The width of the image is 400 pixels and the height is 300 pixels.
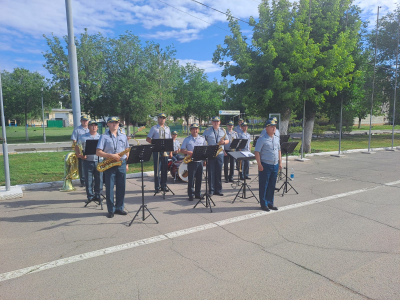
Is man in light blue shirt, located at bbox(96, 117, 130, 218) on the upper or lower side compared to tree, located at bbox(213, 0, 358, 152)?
lower

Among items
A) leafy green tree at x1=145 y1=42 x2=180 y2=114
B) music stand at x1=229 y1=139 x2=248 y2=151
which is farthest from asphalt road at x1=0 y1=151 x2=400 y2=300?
leafy green tree at x1=145 y1=42 x2=180 y2=114

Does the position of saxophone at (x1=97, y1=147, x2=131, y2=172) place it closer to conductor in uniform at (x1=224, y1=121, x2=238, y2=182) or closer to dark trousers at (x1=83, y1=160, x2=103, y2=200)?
dark trousers at (x1=83, y1=160, x2=103, y2=200)

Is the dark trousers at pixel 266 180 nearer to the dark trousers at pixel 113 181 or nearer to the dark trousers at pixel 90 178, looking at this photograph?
the dark trousers at pixel 113 181

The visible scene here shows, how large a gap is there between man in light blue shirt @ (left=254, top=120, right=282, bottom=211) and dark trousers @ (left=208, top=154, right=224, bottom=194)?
1.68 m

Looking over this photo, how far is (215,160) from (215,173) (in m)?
0.44

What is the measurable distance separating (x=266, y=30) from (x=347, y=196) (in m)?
11.5

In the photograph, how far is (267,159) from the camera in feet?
22.4

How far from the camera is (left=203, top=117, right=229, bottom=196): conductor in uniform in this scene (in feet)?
27.1

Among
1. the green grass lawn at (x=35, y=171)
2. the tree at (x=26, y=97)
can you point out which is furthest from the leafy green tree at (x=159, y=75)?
the green grass lawn at (x=35, y=171)

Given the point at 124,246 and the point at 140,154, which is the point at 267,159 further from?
the point at 124,246

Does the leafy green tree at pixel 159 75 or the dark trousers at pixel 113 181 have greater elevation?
the leafy green tree at pixel 159 75

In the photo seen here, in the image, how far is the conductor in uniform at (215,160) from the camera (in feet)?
27.1

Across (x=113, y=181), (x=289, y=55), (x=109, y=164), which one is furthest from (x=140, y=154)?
(x=289, y=55)

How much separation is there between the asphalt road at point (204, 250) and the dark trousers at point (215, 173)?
53cm
